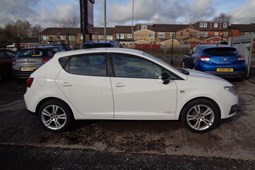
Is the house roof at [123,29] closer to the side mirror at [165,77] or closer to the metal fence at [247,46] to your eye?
the metal fence at [247,46]

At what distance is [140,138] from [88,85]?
132 cm

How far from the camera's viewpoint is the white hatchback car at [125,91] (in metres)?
3.63

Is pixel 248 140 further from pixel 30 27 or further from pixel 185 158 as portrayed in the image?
pixel 30 27

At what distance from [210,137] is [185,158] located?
0.90 metres

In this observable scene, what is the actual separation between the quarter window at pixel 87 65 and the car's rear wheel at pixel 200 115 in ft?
5.47

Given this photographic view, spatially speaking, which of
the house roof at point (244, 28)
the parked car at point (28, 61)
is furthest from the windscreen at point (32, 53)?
the house roof at point (244, 28)

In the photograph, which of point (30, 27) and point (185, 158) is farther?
point (30, 27)

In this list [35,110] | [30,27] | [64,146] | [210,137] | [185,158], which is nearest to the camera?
[185,158]

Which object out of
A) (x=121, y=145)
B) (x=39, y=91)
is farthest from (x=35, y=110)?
(x=121, y=145)

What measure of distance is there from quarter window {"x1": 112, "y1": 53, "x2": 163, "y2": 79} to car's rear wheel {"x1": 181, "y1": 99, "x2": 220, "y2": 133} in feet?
2.75

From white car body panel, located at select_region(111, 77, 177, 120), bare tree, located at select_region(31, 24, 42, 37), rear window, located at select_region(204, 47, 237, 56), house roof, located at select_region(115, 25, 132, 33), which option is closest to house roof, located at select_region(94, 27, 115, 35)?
house roof, located at select_region(115, 25, 132, 33)

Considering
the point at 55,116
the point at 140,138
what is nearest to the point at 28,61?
the point at 55,116

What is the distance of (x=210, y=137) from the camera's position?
3.65m

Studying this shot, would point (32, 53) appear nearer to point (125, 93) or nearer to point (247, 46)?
point (125, 93)
